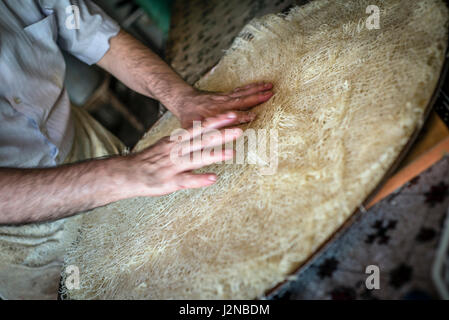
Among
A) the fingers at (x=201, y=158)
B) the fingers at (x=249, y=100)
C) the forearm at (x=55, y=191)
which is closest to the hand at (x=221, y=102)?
the fingers at (x=249, y=100)

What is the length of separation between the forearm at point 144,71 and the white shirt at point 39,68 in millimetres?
39

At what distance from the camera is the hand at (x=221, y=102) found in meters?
0.74

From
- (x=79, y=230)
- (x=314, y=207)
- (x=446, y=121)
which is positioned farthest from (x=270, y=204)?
(x=79, y=230)

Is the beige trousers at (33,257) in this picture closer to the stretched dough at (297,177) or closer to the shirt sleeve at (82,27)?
the stretched dough at (297,177)

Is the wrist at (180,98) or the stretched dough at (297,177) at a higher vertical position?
the wrist at (180,98)

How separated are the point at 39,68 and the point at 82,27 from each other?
0.20 meters

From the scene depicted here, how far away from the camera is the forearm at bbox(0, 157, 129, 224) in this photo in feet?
2.25

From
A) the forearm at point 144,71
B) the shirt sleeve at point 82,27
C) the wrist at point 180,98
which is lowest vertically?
the wrist at point 180,98

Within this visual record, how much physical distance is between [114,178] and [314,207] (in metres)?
0.45

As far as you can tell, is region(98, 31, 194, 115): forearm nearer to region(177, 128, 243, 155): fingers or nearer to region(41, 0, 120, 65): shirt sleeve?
region(41, 0, 120, 65): shirt sleeve

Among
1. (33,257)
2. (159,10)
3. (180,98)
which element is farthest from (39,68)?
(159,10)

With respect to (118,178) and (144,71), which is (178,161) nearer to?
(118,178)

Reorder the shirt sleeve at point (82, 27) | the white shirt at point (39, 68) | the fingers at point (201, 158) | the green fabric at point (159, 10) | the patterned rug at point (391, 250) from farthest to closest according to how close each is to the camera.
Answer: the green fabric at point (159, 10)
the shirt sleeve at point (82, 27)
the white shirt at point (39, 68)
the fingers at point (201, 158)
the patterned rug at point (391, 250)

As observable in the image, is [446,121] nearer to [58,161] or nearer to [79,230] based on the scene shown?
[79,230]
